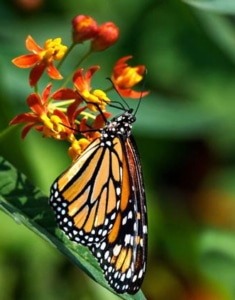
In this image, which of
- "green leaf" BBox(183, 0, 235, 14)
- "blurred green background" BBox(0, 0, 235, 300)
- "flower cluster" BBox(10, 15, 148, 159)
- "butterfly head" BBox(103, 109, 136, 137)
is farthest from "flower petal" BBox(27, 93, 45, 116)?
"blurred green background" BBox(0, 0, 235, 300)

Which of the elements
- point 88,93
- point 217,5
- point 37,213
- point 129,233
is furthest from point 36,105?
point 217,5

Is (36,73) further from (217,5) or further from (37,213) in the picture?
(217,5)

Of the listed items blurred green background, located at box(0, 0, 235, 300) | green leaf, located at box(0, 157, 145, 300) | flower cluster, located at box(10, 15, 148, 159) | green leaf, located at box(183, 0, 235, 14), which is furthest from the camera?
blurred green background, located at box(0, 0, 235, 300)

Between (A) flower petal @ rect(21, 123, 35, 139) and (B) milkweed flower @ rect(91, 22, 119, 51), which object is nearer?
(A) flower petal @ rect(21, 123, 35, 139)

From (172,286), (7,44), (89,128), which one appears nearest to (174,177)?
(172,286)

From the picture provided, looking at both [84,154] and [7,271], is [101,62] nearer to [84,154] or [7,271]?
[7,271]

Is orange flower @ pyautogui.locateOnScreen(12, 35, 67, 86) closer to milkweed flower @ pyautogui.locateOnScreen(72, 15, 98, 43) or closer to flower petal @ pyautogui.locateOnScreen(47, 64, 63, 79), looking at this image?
flower petal @ pyautogui.locateOnScreen(47, 64, 63, 79)
